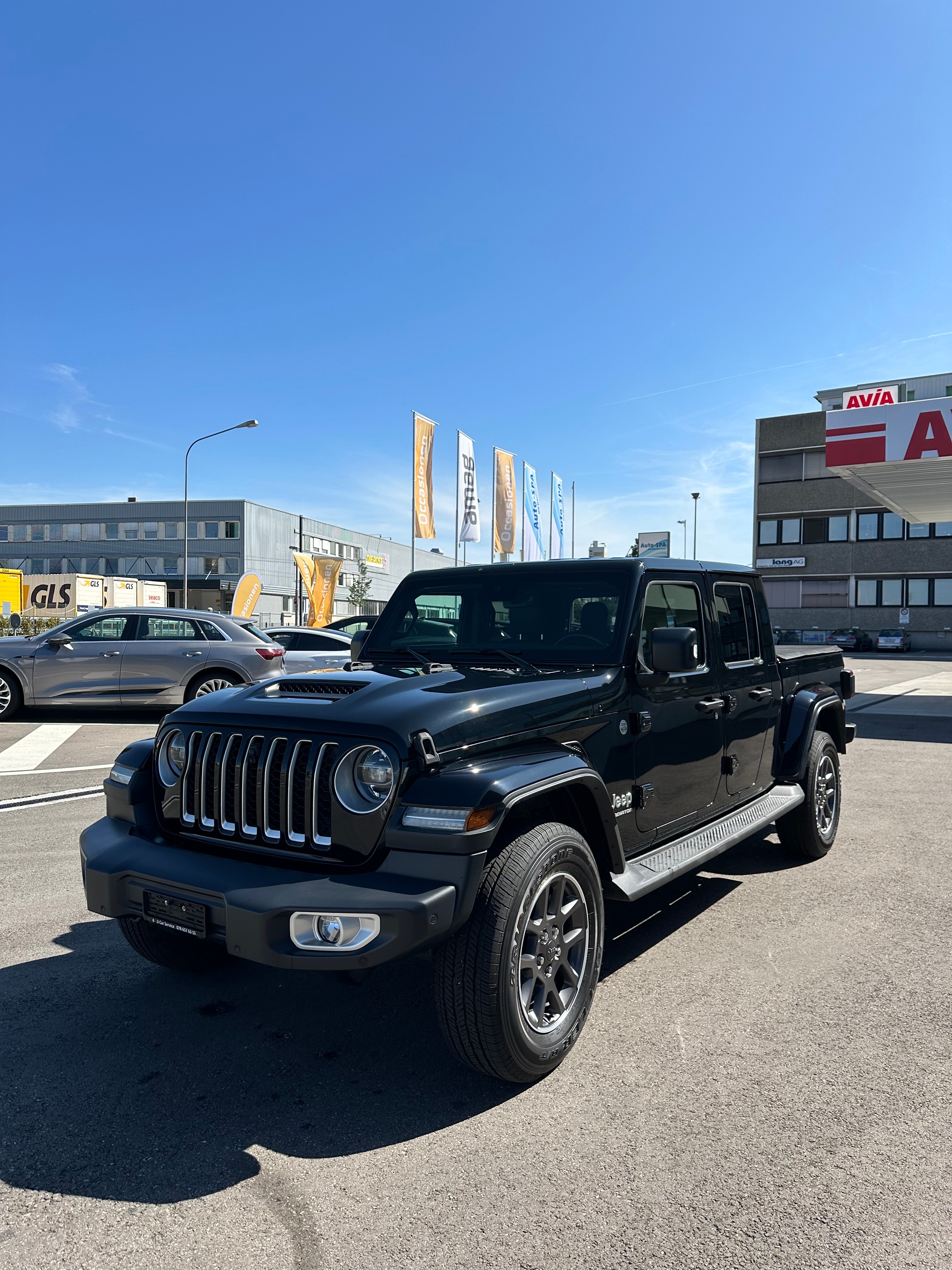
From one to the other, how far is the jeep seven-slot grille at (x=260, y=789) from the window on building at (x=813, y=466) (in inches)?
2266

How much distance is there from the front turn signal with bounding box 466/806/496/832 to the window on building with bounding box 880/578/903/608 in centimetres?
5548

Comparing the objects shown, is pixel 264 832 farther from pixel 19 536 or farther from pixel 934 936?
pixel 19 536

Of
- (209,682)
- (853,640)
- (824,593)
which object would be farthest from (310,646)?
(824,593)

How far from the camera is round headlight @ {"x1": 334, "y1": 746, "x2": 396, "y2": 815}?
286cm

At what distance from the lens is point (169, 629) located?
41.8ft

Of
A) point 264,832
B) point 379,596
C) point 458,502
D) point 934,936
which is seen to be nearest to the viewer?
point 264,832

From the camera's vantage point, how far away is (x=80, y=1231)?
224 cm

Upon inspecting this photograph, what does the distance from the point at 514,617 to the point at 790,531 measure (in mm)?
56065

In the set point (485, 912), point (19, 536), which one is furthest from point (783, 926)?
point (19, 536)

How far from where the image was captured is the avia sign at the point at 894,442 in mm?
18422

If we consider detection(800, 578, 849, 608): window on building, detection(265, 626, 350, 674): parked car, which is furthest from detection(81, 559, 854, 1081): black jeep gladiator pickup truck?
detection(800, 578, 849, 608): window on building

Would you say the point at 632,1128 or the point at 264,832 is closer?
the point at 632,1128

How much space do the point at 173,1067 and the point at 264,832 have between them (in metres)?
0.89

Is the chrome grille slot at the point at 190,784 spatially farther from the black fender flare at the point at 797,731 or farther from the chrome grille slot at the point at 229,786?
the black fender flare at the point at 797,731
